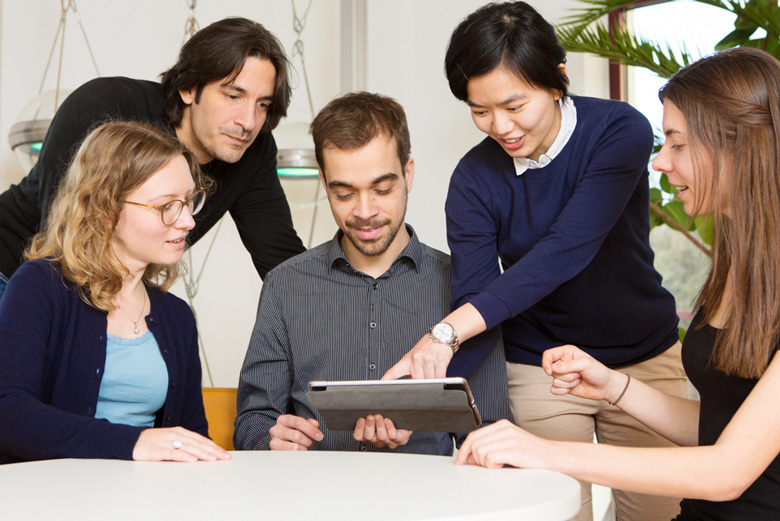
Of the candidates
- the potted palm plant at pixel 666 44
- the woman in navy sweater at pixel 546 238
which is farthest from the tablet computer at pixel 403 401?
the potted palm plant at pixel 666 44

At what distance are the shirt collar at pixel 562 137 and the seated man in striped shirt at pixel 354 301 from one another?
0.32 metres

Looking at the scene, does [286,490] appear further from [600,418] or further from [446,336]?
[600,418]

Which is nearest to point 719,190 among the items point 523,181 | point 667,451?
point 667,451

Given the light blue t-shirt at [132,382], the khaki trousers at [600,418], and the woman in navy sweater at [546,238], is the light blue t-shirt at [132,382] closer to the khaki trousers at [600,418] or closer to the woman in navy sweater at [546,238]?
the woman in navy sweater at [546,238]

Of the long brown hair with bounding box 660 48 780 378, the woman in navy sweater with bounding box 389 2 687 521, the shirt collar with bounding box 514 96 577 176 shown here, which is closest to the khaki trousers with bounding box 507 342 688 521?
the woman in navy sweater with bounding box 389 2 687 521

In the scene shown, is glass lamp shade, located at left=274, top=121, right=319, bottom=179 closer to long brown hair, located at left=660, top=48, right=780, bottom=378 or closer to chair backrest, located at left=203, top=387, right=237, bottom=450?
chair backrest, located at left=203, top=387, right=237, bottom=450

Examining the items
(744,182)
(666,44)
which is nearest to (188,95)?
(744,182)

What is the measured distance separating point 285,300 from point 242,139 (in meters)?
0.47

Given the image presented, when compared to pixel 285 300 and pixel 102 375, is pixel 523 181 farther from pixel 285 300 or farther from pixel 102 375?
pixel 102 375

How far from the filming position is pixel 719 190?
1.37 meters

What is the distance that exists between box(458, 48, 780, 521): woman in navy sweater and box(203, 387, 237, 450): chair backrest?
95 centimetres

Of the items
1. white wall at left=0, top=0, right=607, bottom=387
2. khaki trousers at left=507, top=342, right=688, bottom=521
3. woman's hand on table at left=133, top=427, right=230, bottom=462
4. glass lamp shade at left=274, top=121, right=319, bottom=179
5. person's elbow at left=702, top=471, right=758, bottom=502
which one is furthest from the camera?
white wall at left=0, top=0, right=607, bottom=387

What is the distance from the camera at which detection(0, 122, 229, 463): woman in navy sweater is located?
167 centimetres

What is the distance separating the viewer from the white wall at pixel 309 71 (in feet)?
12.9
